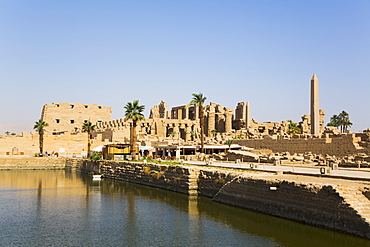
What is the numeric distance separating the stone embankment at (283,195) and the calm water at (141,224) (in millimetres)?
517

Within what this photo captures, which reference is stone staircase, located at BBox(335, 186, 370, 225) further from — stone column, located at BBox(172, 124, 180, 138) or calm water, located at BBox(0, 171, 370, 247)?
stone column, located at BBox(172, 124, 180, 138)

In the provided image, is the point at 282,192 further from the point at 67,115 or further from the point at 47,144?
the point at 67,115

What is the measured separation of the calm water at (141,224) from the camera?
56.2ft

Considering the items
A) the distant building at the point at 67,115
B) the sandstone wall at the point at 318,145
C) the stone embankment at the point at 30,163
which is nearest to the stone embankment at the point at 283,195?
the sandstone wall at the point at 318,145

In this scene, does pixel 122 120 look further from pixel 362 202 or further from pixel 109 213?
pixel 362 202

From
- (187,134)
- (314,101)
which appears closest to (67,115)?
(187,134)

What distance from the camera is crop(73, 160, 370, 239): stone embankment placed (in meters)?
16.3

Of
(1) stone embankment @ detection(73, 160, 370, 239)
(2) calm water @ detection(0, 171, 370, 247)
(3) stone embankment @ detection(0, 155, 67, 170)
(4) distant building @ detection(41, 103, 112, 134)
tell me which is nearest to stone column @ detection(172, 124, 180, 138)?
(4) distant building @ detection(41, 103, 112, 134)

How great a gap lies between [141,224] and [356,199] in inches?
427

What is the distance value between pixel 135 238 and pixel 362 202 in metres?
10.3

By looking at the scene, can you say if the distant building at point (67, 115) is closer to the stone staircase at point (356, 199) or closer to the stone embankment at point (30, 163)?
the stone embankment at point (30, 163)

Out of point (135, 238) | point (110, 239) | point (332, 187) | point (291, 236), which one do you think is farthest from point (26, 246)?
point (332, 187)

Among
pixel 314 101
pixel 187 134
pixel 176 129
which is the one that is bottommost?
pixel 187 134

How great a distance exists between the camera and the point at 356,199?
53.7ft
